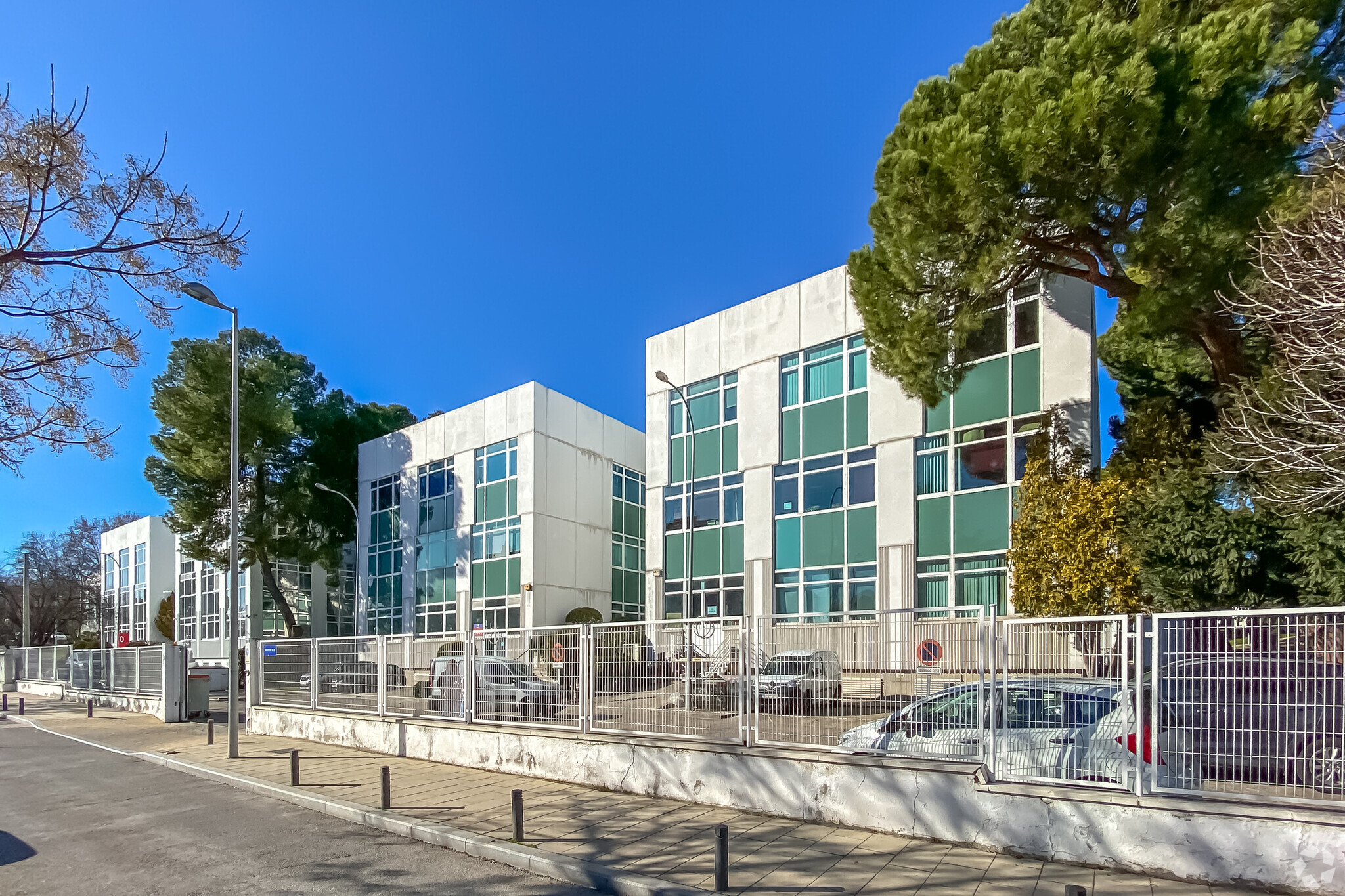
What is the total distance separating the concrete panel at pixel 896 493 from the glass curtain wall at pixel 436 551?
67.8 ft

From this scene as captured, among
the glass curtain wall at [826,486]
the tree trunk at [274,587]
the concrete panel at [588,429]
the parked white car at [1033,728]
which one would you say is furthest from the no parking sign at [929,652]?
the tree trunk at [274,587]

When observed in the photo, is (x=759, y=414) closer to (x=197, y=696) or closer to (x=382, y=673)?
(x=382, y=673)

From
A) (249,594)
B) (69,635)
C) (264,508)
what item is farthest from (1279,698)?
(69,635)

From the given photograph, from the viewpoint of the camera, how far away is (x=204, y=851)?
28.6 feet

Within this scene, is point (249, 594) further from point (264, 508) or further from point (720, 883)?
point (720, 883)

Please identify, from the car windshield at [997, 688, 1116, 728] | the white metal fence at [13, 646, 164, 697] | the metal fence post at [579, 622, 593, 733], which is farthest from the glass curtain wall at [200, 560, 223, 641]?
the car windshield at [997, 688, 1116, 728]

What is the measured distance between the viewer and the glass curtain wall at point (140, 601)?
61281 mm

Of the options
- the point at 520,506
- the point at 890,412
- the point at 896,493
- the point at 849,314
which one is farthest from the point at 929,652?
the point at 520,506

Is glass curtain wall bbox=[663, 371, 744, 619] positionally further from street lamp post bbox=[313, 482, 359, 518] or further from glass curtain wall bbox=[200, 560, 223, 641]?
glass curtain wall bbox=[200, 560, 223, 641]

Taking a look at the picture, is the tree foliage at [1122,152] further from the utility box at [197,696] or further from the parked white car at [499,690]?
the utility box at [197,696]

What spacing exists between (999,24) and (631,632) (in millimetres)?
12938

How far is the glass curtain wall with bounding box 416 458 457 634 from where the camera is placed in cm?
3600

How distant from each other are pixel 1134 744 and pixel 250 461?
40.9 m

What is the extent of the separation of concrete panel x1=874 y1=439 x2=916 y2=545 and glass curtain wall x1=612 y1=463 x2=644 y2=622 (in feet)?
57.5
